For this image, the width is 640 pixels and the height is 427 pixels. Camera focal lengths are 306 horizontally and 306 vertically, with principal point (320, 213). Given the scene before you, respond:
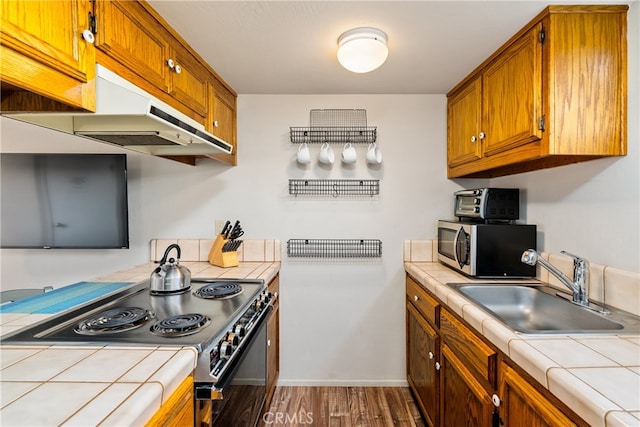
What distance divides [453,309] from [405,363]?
114 cm

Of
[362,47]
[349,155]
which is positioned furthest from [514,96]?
[349,155]

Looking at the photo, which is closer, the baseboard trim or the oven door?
the oven door

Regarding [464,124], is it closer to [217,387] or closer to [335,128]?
[335,128]

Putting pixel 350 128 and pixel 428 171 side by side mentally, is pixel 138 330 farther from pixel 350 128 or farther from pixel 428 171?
pixel 428 171

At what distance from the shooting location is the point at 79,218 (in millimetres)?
2100

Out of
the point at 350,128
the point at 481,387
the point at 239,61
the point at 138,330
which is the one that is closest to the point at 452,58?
the point at 350,128

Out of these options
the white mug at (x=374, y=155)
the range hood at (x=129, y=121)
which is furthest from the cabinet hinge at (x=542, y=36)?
the range hood at (x=129, y=121)

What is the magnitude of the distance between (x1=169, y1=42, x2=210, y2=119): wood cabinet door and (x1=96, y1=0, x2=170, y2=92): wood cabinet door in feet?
0.20

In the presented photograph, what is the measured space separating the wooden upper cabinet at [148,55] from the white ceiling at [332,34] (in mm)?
83

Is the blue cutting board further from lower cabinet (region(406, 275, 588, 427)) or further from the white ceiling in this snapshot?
lower cabinet (region(406, 275, 588, 427))

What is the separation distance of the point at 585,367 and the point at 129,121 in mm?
1755

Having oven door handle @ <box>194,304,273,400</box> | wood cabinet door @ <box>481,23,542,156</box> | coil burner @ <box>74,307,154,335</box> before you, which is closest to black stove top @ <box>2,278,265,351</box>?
coil burner @ <box>74,307,154,335</box>

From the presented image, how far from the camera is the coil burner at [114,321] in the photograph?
1071 millimetres

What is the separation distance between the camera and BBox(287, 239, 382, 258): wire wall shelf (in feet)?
7.66
